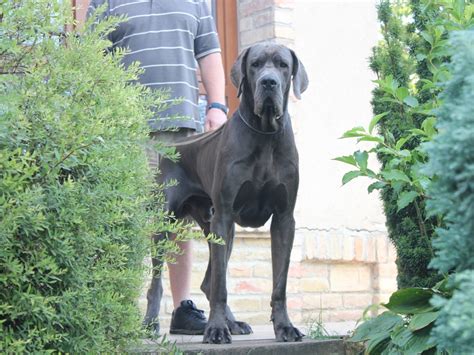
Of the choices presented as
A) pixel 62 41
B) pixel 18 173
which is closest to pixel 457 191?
pixel 18 173

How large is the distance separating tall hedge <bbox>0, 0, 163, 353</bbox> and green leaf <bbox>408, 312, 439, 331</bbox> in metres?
1.00

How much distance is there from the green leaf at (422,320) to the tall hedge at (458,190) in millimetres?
1765

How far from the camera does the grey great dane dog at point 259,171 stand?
4250 millimetres

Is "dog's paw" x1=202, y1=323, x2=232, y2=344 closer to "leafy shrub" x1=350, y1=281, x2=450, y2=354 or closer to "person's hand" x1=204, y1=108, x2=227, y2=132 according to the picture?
"leafy shrub" x1=350, y1=281, x2=450, y2=354

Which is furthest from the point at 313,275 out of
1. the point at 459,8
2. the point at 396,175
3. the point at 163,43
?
the point at 459,8

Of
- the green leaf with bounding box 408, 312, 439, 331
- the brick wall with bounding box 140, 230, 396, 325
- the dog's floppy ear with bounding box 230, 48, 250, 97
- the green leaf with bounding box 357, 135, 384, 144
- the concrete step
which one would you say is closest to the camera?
the green leaf with bounding box 408, 312, 439, 331

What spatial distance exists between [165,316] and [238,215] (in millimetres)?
2042

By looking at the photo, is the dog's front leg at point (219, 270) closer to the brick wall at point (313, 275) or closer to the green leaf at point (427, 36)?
the green leaf at point (427, 36)

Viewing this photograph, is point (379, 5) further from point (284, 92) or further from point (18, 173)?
point (18, 173)

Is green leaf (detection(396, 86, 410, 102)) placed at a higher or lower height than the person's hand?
lower

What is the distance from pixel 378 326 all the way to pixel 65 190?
1646mm

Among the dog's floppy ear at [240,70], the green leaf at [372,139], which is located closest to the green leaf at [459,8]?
the green leaf at [372,139]

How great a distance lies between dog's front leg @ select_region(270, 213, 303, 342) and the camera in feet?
14.0

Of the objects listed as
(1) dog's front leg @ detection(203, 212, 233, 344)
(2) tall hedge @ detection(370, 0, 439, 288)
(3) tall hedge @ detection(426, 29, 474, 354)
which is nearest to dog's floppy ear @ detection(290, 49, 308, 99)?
(2) tall hedge @ detection(370, 0, 439, 288)
